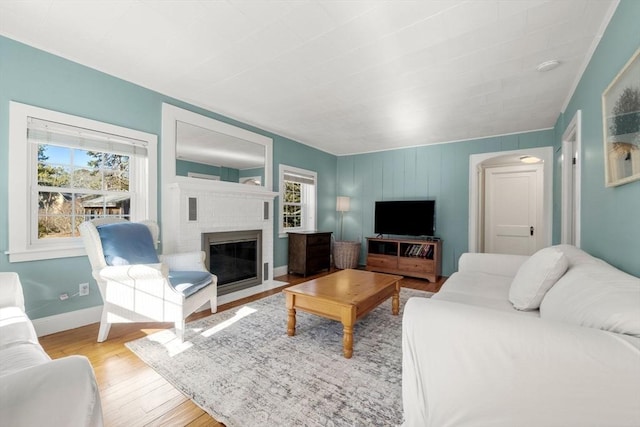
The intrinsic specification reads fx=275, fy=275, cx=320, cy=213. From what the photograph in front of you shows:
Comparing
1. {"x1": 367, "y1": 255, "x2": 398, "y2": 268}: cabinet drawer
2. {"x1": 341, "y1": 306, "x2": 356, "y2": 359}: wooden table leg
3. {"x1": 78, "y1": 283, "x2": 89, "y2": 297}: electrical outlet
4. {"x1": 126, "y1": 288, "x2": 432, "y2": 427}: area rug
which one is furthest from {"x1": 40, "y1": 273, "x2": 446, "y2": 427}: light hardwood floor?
{"x1": 367, "y1": 255, "x2": 398, "y2": 268}: cabinet drawer

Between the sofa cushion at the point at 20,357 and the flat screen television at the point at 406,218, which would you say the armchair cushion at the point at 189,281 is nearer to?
the sofa cushion at the point at 20,357

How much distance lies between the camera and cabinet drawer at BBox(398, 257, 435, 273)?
14.8ft

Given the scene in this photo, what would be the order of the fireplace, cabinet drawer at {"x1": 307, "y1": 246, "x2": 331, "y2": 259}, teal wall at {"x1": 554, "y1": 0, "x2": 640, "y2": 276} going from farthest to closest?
A: 1. cabinet drawer at {"x1": 307, "y1": 246, "x2": 331, "y2": 259}
2. the fireplace
3. teal wall at {"x1": 554, "y1": 0, "x2": 640, "y2": 276}

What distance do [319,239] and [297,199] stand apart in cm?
90

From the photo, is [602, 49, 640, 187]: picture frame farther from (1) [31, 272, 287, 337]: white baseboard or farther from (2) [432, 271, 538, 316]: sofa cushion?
(1) [31, 272, 287, 337]: white baseboard

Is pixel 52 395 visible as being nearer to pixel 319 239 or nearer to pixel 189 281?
pixel 189 281

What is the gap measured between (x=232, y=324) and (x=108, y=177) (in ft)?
6.39

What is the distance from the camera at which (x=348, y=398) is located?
1589mm

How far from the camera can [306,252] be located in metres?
4.59

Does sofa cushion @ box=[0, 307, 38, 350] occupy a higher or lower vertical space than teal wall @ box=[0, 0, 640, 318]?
lower

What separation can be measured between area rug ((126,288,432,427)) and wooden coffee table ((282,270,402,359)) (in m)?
0.20

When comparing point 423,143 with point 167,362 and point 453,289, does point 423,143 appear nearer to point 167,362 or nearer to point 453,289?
point 453,289

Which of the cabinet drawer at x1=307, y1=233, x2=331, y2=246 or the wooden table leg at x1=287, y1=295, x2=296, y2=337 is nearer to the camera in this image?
the wooden table leg at x1=287, y1=295, x2=296, y2=337

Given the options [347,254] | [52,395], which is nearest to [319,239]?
[347,254]
